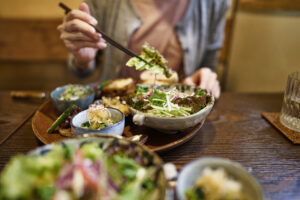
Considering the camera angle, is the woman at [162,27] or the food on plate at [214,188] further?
the woman at [162,27]

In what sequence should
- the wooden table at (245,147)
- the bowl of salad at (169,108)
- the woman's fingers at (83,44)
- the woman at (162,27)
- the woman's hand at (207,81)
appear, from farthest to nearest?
1. the woman at (162,27)
2. the woman's hand at (207,81)
3. the woman's fingers at (83,44)
4. the bowl of salad at (169,108)
5. the wooden table at (245,147)

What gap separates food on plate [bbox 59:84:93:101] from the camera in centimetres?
163

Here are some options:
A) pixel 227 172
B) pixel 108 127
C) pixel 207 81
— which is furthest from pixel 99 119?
pixel 207 81

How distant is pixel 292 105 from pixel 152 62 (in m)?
1.03

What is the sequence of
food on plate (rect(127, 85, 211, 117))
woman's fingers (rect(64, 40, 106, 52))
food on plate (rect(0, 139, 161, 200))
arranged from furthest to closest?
1. woman's fingers (rect(64, 40, 106, 52))
2. food on plate (rect(127, 85, 211, 117))
3. food on plate (rect(0, 139, 161, 200))

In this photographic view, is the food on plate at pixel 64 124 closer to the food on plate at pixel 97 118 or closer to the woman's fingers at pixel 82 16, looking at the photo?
the food on plate at pixel 97 118

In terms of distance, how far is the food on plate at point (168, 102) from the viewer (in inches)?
51.3

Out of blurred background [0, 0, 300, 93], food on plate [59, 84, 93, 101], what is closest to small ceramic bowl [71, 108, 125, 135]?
food on plate [59, 84, 93, 101]

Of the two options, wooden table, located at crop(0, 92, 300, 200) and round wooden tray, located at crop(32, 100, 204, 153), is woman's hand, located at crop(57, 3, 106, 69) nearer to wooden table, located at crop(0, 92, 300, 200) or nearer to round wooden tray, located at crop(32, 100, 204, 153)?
round wooden tray, located at crop(32, 100, 204, 153)

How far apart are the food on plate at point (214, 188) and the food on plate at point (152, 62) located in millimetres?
1012

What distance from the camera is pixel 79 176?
2.10 feet

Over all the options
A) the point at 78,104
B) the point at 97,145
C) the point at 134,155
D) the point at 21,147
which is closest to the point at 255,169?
the point at 134,155

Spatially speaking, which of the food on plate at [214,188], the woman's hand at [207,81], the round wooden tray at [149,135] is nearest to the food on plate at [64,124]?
the round wooden tray at [149,135]

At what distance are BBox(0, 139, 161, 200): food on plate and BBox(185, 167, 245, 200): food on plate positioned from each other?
13cm
